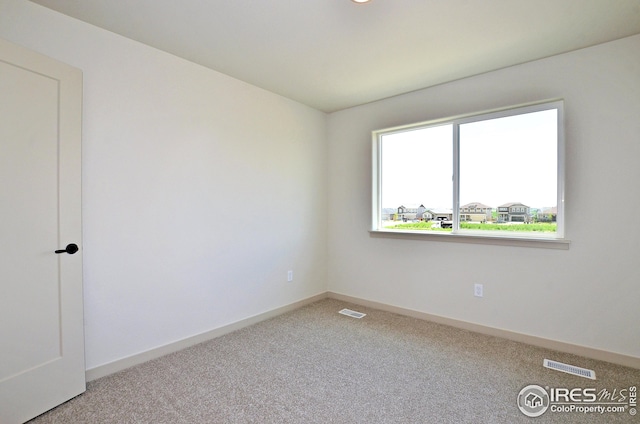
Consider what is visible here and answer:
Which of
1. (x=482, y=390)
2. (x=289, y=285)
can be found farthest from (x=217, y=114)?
(x=482, y=390)

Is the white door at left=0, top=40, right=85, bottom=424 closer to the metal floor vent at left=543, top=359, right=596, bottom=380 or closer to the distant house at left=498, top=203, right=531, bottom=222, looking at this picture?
the metal floor vent at left=543, top=359, right=596, bottom=380

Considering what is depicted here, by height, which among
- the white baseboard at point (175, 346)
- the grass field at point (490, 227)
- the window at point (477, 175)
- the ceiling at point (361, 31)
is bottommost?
the white baseboard at point (175, 346)

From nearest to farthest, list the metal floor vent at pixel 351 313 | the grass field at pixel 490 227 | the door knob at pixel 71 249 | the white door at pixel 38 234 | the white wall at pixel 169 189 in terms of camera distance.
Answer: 1. the white door at pixel 38 234
2. the door knob at pixel 71 249
3. the white wall at pixel 169 189
4. the grass field at pixel 490 227
5. the metal floor vent at pixel 351 313

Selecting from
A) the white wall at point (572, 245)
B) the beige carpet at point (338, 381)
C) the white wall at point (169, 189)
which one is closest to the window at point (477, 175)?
the white wall at point (572, 245)

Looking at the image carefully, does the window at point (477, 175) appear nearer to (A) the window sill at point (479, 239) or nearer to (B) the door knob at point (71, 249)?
(A) the window sill at point (479, 239)

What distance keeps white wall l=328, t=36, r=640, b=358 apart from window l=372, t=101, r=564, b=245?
0.41 ft

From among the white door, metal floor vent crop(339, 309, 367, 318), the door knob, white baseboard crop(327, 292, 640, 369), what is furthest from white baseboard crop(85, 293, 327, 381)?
white baseboard crop(327, 292, 640, 369)

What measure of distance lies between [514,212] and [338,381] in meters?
2.22

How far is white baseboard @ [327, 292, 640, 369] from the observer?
2.35 m

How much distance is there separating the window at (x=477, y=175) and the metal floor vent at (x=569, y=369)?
1007 millimetres

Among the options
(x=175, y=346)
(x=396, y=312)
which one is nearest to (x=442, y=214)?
(x=396, y=312)

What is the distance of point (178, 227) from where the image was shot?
265cm

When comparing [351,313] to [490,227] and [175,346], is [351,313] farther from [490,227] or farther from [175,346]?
[175,346]

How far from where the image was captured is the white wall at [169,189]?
217cm
